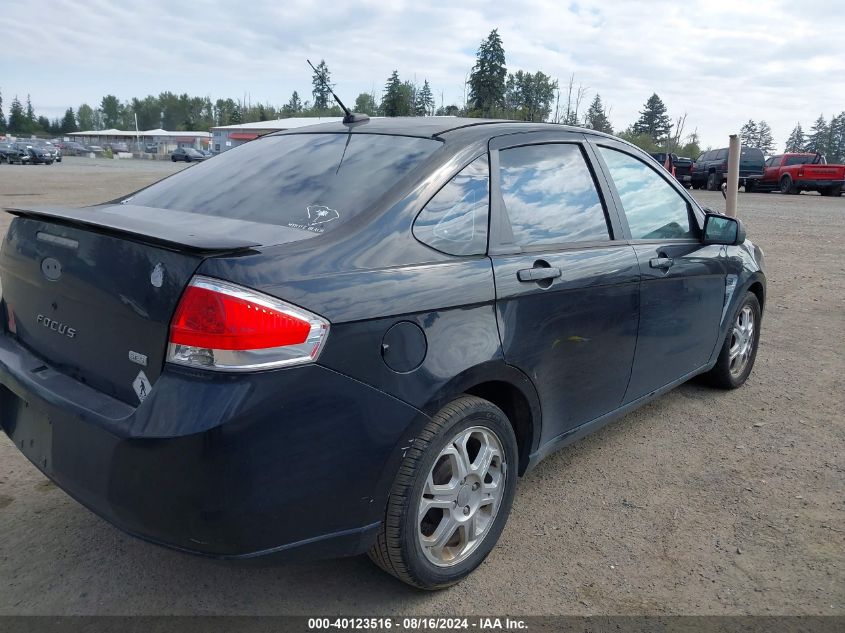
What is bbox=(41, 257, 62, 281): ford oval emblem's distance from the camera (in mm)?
2418

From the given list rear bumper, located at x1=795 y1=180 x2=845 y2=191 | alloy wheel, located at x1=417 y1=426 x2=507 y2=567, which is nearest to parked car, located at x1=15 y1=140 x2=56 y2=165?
rear bumper, located at x1=795 y1=180 x2=845 y2=191

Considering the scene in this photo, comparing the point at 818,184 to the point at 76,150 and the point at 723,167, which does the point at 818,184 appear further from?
the point at 76,150

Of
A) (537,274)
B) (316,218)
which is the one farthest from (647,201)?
(316,218)

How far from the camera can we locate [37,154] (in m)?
46.9

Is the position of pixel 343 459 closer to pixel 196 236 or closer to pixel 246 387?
pixel 246 387

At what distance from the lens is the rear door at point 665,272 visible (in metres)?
3.53

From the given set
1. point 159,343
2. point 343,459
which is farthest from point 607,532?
point 159,343

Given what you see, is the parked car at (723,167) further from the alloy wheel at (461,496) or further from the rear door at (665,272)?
the alloy wheel at (461,496)

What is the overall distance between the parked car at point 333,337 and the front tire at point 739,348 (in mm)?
1447

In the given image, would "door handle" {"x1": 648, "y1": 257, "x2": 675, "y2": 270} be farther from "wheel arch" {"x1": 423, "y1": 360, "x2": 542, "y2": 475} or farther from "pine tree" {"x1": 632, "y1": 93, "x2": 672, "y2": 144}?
"pine tree" {"x1": 632, "y1": 93, "x2": 672, "y2": 144}

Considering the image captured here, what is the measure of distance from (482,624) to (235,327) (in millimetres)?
1351

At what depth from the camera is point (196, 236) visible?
87.0 inches

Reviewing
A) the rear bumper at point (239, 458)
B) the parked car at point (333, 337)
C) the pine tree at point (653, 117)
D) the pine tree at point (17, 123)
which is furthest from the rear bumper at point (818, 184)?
the pine tree at point (17, 123)

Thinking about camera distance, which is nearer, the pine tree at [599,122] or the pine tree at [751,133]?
the pine tree at [599,122]
